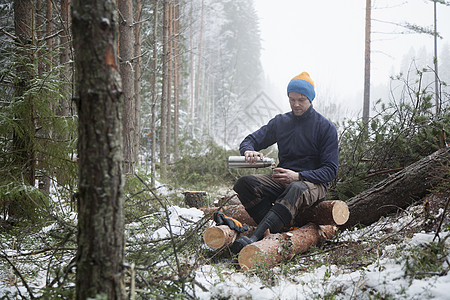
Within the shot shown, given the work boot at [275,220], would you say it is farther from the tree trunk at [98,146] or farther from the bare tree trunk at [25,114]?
the bare tree trunk at [25,114]

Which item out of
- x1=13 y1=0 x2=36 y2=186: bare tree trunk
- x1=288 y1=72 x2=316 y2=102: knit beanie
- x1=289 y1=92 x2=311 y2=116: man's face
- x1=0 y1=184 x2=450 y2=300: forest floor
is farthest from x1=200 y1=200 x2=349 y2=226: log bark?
x1=13 y1=0 x2=36 y2=186: bare tree trunk

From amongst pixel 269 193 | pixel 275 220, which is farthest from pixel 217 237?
pixel 269 193

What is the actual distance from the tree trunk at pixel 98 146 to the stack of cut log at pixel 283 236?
1.34 m

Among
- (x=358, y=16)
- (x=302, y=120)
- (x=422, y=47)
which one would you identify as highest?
(x=422, y=47)

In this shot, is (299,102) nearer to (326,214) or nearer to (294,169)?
(294,169)

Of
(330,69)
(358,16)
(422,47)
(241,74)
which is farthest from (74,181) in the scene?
(422,47)

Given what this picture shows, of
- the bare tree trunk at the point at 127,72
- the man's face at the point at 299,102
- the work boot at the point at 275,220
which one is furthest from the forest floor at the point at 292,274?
the bare tree trunk at the point at 127,72

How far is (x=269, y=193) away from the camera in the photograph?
12.3 feet

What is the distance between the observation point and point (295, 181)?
142 inches

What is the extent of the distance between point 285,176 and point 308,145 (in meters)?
0.56

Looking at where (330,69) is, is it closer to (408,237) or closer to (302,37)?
(302,37)

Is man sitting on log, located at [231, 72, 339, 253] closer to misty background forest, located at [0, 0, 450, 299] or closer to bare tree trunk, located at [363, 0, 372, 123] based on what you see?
misty background forest, located at [0, 0, 450, 299]

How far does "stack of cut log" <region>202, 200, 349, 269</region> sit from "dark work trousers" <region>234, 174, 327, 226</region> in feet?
0.52

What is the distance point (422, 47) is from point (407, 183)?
1687 inches
